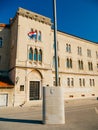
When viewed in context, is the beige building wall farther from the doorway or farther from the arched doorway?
the doorway

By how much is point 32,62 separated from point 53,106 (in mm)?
16800

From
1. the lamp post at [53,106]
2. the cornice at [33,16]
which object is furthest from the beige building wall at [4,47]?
the lamp post at [53,106]

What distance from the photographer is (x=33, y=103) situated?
80.9ft

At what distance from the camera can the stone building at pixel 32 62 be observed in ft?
81.2

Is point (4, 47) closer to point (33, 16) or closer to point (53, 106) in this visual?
point (33, 16)

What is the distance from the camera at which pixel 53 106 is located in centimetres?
1091

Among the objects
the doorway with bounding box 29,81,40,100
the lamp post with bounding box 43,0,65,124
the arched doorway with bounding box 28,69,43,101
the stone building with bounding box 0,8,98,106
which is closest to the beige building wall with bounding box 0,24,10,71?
the stone building with bounding box 0,8,98,106

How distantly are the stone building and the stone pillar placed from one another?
548 inches

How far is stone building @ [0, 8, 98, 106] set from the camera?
81.2 ft

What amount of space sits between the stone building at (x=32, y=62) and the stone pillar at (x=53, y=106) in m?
13.9

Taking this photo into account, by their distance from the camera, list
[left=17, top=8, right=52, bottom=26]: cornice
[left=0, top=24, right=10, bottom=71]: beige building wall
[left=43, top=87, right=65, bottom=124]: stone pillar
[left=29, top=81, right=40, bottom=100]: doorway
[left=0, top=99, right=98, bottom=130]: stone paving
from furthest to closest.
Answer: [left=0, top=24, right=10, bottom=71]: beige building wall
[left=17, top=8, right=52, bottom=26]: cornice
[left=29, top=81, right=40, bottom=100]: doorway
[left=43, top=87, right=65, bottom=124]: stone pillar
[left=0, top=99, right=98, bottom=130]: stone paving

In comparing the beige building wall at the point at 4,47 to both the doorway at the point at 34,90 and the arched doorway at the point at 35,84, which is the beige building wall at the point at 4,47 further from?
the doorway at the point at 34,90

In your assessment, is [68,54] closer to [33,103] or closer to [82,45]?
[82,45]

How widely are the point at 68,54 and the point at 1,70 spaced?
17.3 metres
